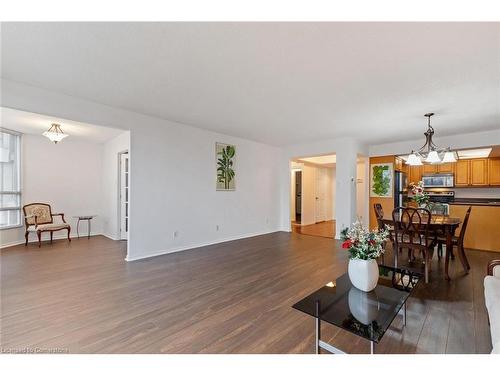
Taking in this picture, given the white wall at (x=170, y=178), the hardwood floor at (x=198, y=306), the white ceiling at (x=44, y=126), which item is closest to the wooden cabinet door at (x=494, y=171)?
the hardwood floor at (x=198, y=306)

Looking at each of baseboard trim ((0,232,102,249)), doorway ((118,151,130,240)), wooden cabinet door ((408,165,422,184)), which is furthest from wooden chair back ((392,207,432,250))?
baseboard trim ((0,232,102,249))

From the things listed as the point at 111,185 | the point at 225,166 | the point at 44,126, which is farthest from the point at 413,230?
the point at 44,126

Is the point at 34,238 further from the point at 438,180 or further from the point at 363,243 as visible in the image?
the point at 438,180

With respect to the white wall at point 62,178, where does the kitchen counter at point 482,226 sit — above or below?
below

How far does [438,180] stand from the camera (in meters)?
6.75

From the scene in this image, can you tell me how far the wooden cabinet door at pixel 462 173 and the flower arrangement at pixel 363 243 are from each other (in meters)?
6.39

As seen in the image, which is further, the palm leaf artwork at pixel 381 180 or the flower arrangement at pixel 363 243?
the palm leaf artwork at pixel 381 180

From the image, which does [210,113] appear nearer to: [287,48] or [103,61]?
[103,61]

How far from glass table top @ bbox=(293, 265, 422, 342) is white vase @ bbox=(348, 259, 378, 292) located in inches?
2.2

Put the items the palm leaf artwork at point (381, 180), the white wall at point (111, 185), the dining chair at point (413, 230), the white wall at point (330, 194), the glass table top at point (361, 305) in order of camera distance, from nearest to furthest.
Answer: the glass table top at point (361, 305)
the dining chair at point (413, 230)
the white wall at point (111, 185)
the palm leaf artwork at point (381, 180)
the white wall at point (330, 194)

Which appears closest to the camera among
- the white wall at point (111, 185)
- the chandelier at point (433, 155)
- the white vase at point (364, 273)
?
the white vase at point (364, 273)

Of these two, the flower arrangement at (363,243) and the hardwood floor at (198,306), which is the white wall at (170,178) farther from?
the flower arrangement at (363,243)

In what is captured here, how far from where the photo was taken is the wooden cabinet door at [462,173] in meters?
6.29

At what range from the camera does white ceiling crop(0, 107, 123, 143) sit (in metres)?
3.92
